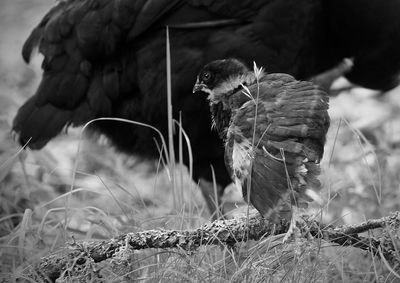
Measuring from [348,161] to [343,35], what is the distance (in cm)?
74

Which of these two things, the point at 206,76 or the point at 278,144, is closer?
the point at 278,144

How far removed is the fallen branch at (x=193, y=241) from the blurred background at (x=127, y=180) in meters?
0.29

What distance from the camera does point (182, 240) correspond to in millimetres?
1969

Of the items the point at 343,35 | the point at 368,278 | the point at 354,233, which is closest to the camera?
the point at 354,233

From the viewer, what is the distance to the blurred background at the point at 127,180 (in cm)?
267

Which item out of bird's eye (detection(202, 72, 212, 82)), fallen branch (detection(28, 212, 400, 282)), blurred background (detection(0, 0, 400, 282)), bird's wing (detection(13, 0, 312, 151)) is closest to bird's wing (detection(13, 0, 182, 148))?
bird's wing (detection(13, 0, 312, 151))

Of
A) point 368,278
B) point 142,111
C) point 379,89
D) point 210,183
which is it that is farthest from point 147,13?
point 368,278

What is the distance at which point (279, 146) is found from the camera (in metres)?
1.84

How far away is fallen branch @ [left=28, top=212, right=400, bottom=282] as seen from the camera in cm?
194

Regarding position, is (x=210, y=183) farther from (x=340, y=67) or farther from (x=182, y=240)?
(x=182, y=240)

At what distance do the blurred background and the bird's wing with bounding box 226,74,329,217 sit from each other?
1.52 ft

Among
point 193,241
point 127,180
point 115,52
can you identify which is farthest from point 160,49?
point 193,241

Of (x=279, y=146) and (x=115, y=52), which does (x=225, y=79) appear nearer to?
(x=279, y=146)

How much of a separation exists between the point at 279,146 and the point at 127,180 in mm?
2185
